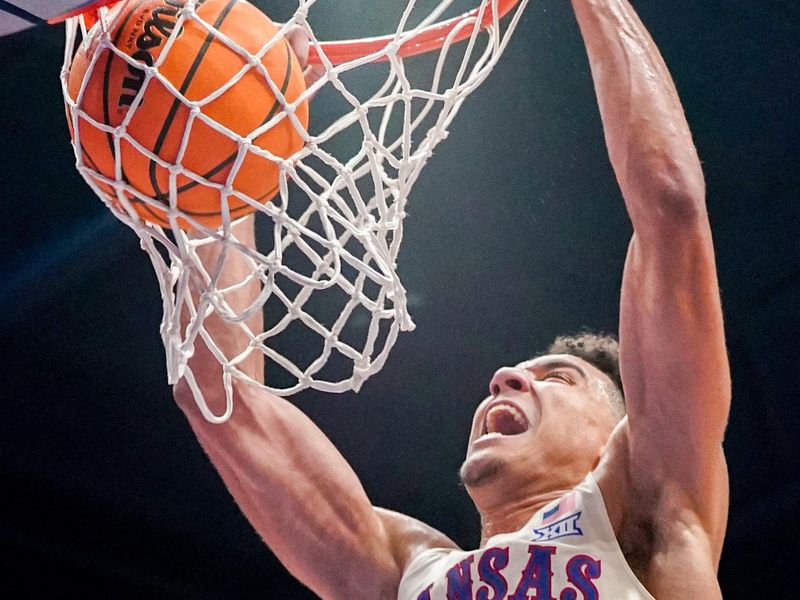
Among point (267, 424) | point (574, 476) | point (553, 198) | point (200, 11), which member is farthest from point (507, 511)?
point (553, 198)

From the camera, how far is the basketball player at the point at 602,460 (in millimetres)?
1130

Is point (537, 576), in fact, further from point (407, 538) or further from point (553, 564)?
point (407, 538)

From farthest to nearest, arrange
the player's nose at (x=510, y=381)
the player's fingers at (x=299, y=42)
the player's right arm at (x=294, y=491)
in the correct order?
the player's nose at (x=510, y=381) → the player's right arm at (x=294, y=491) → the player's fingers at (x=299, y=42)

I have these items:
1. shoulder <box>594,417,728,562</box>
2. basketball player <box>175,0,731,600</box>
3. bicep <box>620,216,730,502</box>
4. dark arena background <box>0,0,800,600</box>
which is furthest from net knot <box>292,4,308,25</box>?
dark arena background <box>0,0,800,600</box>

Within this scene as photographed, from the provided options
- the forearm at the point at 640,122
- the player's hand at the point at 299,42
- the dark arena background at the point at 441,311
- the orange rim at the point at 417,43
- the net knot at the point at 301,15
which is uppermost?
the net knot at the point at 301,15

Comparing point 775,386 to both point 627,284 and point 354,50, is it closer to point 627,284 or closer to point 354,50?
point 627,284

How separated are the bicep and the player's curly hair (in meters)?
0.30

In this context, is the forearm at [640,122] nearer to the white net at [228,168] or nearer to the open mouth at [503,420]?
the white net at [228,168]

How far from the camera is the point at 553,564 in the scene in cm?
118

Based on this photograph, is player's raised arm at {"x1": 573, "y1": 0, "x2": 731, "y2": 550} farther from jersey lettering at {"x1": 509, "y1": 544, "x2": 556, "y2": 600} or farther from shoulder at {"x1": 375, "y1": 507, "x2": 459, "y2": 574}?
shoulder at {"x1": 375, "y1": 507, "x2": 459, "y2": 574}

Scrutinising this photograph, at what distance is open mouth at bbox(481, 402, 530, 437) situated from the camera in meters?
1.45

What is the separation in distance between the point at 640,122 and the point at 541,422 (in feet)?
1.52

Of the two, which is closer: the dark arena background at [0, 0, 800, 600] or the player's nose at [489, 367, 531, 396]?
the player's nose at [489, 367, 531, 396]

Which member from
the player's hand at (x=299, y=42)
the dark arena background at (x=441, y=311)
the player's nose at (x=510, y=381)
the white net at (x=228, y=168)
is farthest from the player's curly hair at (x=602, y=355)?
the dark arena background at (x=441, y=311)
